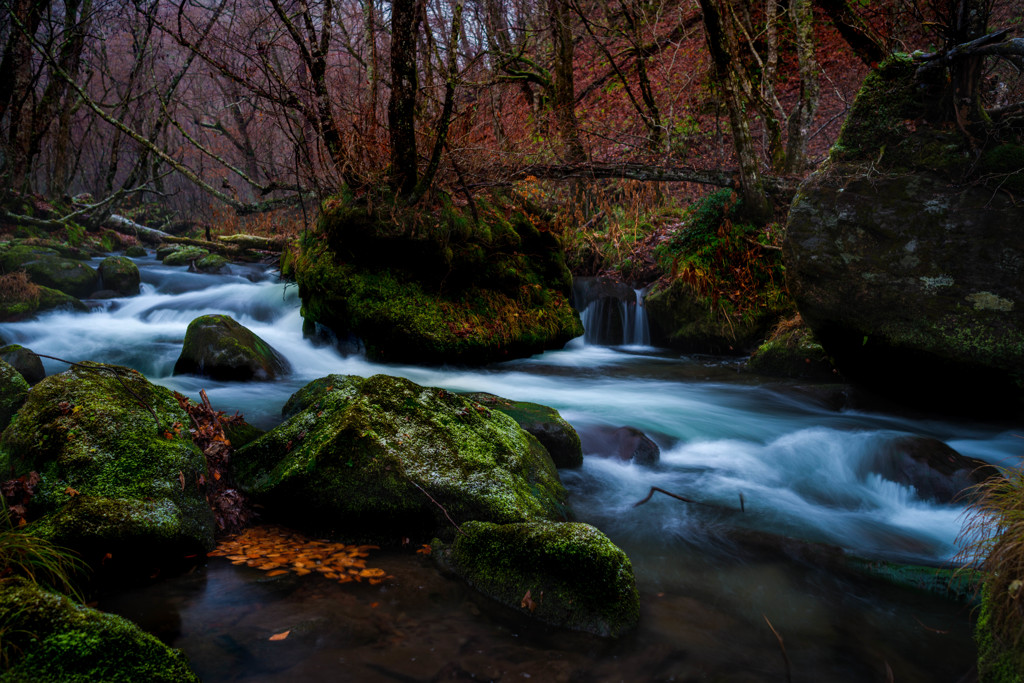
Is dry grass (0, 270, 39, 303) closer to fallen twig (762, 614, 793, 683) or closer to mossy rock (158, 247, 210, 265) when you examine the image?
mossy rock (158, 247, 210, 265)

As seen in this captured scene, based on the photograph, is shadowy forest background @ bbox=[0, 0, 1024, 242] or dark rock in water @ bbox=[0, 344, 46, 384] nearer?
dark rock in water @ bbox=[0, 344, 46, 384]

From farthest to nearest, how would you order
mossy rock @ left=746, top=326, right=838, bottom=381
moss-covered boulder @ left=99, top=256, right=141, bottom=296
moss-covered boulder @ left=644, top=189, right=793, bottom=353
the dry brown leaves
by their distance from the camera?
moss-covered boulder @ left=99, top=256, right=141, bottom=296 → moss-covered boulder @ left=644, top=189, right=793, bottom=353 → mossy rock @ left=746, top=326, right=838, bottom=381 → the dry brown leaves

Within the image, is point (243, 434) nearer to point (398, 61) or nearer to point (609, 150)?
point (398, 61)

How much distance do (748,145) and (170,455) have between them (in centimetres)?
841

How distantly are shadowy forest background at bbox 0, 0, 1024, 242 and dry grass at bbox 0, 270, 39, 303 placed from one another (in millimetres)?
2925

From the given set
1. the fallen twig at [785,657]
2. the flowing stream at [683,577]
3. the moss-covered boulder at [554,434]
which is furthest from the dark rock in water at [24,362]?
the fallen twig at [785,657]

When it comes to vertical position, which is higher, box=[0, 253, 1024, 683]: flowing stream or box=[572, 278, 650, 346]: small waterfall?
box=[572, 278, 650, 346]: small waterfall

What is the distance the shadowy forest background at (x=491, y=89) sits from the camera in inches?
263

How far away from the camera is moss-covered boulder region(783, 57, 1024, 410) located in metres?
5.09

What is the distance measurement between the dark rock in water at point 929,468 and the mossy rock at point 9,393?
21.3 ft

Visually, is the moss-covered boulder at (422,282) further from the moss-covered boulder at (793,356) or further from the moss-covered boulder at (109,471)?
the moss-covered boulder at (109,471)

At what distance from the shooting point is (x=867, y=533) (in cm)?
404

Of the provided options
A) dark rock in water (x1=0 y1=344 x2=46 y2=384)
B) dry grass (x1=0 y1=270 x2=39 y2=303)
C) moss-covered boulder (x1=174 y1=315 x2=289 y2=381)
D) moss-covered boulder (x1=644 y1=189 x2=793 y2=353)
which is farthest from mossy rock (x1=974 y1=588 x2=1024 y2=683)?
dry grass (x1=0 y1=270 x2=39 y2=303)

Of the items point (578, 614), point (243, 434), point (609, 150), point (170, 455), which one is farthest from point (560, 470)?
point (609, 150)
